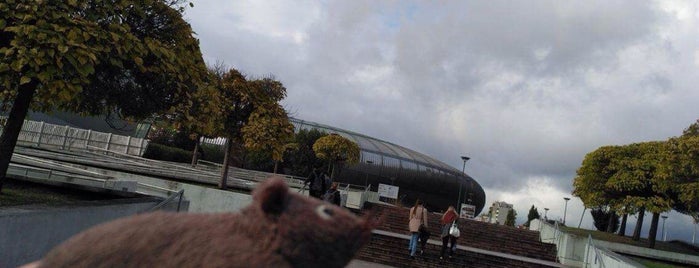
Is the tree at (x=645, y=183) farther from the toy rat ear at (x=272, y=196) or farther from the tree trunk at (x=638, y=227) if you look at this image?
the toy rat ear at (x=272, y=196)

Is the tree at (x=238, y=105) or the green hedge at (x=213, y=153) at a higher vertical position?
the tree at (x=238, y=105)

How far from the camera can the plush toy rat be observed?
1.21 metres

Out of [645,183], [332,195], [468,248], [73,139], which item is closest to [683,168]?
[645,183]

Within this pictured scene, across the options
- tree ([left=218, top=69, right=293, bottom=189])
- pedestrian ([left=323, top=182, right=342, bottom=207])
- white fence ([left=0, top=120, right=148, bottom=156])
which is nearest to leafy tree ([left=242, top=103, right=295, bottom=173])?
tree ([left=218, top=69, right=293, bottom=189])

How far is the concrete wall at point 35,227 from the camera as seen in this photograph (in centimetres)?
570

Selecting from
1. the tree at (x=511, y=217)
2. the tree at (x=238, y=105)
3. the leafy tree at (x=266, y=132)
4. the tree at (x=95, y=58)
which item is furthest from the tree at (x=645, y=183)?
the tree at (x=95, y=58)

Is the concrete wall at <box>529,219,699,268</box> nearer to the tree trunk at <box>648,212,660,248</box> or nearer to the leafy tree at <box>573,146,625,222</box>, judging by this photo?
the tree trunk at <box>648,212,660,248</box>

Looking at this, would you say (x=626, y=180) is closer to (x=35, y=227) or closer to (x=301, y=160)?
(x=301, y=160)

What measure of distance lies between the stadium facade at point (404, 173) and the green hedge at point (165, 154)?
64.6 ft

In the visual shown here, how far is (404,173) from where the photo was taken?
2315 inches

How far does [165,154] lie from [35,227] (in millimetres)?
28859

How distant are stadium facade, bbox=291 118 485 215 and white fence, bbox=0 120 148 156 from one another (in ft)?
76.5

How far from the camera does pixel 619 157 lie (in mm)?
29062

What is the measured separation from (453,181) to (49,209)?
5802 cm
